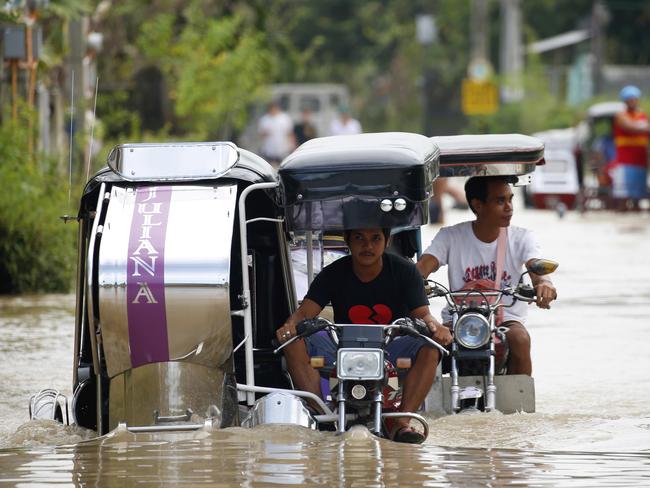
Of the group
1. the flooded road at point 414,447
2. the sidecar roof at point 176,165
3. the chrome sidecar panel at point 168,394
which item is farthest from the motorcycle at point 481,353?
the chrome sidecar panel at point 168,394

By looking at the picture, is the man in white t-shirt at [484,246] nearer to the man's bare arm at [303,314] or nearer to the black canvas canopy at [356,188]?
the man's bare arm at [303,314]

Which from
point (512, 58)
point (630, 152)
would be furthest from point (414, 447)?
point (512, 58)

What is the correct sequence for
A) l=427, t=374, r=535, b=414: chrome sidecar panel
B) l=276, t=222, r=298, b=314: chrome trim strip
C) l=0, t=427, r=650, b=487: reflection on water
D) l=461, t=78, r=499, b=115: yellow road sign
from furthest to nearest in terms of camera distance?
l=461, t=78, r=499, b=115: yellow road sign < l=427, t=374, r=535, b=414: chrome sidecar panel < l=276, t=222, r=298, b=314: chrome trim strip < l=0, t=427, r=650, b=487: reflection on water

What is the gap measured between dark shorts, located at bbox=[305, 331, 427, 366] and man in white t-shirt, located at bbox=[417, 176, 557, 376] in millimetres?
1316

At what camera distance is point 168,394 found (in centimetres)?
772

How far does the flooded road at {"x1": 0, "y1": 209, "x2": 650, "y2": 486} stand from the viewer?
7.14 metres

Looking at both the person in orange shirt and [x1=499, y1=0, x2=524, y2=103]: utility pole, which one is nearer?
the person in orange shirt

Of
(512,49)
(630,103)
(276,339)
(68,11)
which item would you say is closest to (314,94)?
(512,49)

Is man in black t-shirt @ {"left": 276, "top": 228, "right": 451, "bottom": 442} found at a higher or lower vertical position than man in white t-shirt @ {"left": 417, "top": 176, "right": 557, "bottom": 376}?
lower

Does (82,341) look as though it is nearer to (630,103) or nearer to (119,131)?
(630,103)

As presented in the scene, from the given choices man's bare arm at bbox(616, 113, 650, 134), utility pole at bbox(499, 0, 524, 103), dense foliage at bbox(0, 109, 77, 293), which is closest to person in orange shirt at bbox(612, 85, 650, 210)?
man's bare arm at bbox(616, 113, 650, 134)

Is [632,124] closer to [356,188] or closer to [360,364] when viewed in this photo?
[356,188]

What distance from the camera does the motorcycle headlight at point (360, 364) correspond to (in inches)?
298

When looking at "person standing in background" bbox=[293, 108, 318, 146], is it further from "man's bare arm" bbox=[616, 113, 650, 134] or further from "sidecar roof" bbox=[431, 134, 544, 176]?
"sidecar roof" bbox=[431, 134, 544, 176]
